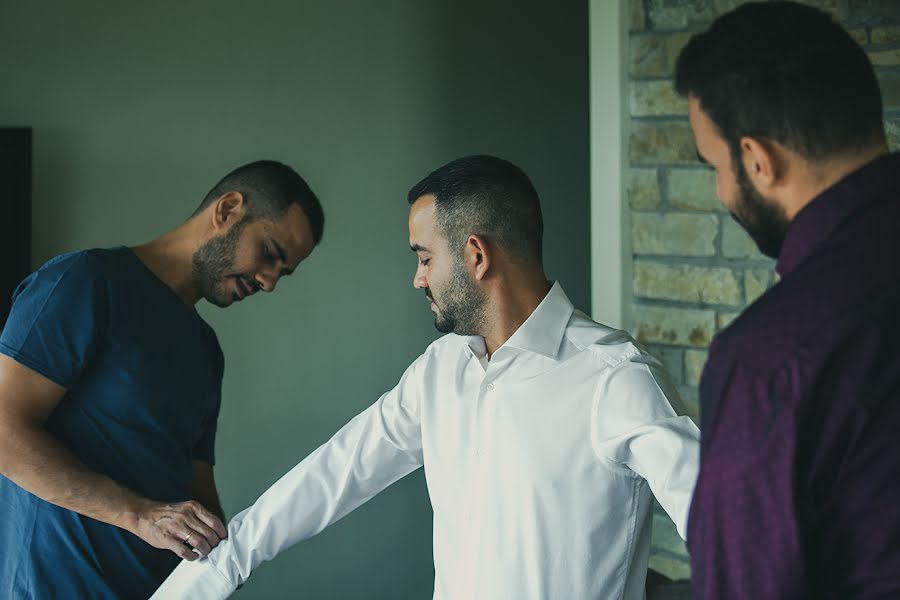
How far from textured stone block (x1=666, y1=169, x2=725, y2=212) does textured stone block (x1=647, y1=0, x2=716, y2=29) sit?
1.13ft

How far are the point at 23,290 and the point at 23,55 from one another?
1.85m

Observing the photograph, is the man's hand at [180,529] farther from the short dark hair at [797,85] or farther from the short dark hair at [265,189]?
the short dark hair at [797,85]

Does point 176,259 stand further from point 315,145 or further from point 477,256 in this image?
point 315,145

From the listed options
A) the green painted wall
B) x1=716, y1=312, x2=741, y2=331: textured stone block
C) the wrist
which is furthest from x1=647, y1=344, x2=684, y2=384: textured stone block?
the wrist

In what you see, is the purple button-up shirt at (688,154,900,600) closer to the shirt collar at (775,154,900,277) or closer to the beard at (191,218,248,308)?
the shirt collar at (775,154,900,277)

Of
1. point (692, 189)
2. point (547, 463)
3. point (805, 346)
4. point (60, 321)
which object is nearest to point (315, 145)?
point (692, 189)

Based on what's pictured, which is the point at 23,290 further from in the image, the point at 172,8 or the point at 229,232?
the point at 172,8

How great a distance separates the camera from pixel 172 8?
10.9 ft

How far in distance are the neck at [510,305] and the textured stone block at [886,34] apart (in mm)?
1154

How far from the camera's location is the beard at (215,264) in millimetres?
1910

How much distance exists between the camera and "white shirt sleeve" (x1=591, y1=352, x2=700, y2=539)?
4.04 ft

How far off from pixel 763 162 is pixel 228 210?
4.24 ft

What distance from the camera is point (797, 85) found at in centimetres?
86

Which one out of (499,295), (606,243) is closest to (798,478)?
(499,295)
